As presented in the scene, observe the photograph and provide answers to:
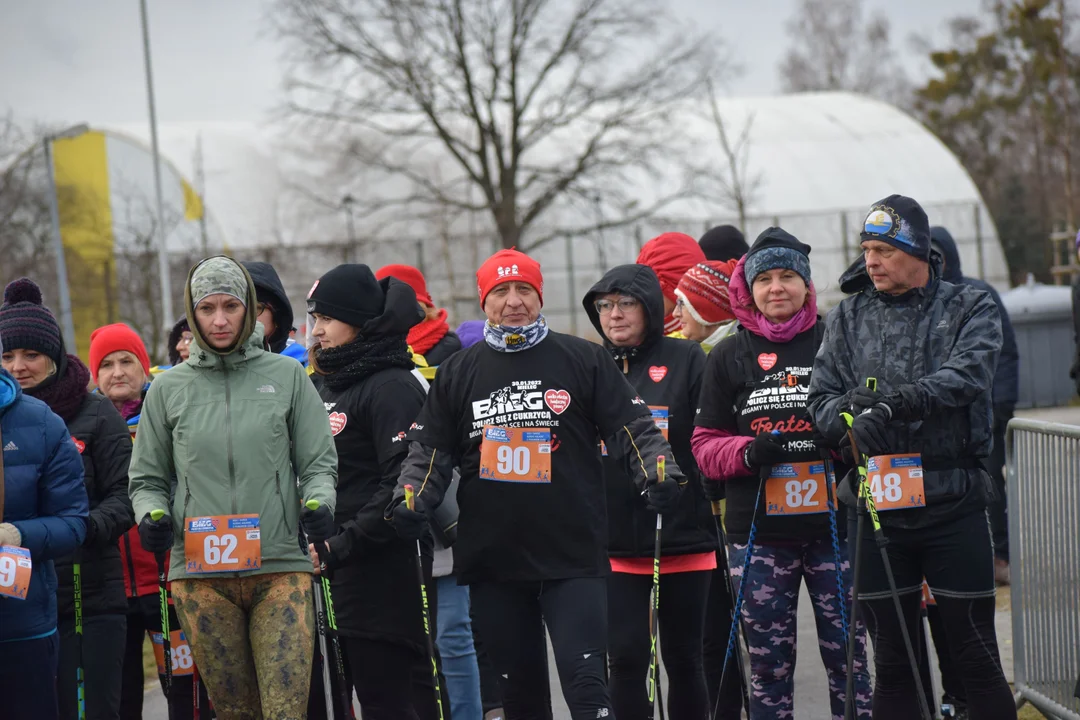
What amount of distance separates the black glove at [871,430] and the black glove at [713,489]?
44.6 inches

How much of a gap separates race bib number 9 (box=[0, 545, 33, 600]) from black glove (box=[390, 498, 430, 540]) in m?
1.34

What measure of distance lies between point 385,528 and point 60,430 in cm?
132

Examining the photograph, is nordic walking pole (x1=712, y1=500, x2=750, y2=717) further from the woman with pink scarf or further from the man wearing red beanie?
the man wearing red beanie

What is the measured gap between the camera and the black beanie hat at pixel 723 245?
Result: 8258mm

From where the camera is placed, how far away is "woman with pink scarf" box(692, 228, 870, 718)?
5.66 m

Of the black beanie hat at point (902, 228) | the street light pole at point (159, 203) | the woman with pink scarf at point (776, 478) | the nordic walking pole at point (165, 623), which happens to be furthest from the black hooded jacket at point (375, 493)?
the street light pole at point (159, 203)

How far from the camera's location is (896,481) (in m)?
5.05

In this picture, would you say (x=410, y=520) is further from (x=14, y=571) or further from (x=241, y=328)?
(x=14, y=571)

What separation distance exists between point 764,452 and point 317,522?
186 cm

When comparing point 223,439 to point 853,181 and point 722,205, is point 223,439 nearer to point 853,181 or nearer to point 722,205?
point 722,205

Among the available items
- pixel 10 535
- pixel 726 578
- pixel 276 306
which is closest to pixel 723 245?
pixel 726 578

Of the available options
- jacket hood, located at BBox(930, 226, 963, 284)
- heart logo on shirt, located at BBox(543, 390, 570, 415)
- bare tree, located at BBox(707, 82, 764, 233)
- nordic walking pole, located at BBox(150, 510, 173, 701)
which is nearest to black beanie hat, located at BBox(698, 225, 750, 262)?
jacket hood, located at BBox(930, 226, 963, 284)

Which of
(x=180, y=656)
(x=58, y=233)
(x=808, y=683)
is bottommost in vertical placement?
(x=808, y=683)

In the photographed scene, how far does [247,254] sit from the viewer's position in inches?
1463
